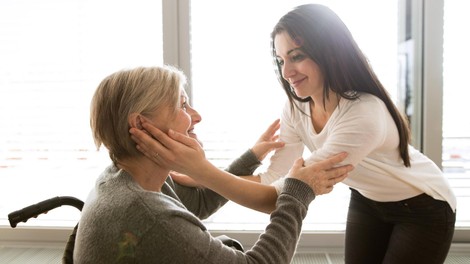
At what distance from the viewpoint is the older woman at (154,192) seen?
89 centimetres

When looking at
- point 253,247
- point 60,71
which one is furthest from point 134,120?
point 60,71

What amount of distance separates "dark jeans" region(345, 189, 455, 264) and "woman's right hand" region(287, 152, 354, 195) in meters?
0.38

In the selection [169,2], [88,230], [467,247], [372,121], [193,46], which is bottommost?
[467,247]

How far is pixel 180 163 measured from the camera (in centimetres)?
113

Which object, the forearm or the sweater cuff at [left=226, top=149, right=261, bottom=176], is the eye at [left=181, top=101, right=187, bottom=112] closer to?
the forearm

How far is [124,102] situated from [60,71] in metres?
1.61

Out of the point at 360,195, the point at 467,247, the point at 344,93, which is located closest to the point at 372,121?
the point at 344,93

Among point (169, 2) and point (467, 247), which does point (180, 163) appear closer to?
point (169, 2)

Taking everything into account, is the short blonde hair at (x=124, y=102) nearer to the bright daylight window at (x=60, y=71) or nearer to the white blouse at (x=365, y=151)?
the white blouse at (x=365, y=151)

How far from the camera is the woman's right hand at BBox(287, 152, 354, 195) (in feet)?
3.79

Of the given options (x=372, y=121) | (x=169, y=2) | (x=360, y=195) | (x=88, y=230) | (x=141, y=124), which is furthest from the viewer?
(x=169, y=2)

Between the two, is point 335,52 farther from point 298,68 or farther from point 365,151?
point 365,151

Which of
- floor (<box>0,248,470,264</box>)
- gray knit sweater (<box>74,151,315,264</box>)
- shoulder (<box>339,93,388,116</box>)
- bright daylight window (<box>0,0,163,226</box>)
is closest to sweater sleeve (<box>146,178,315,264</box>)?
gray knit sweater (<box>74,151,315,264</box>)

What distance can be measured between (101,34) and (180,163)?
1.56 metres
